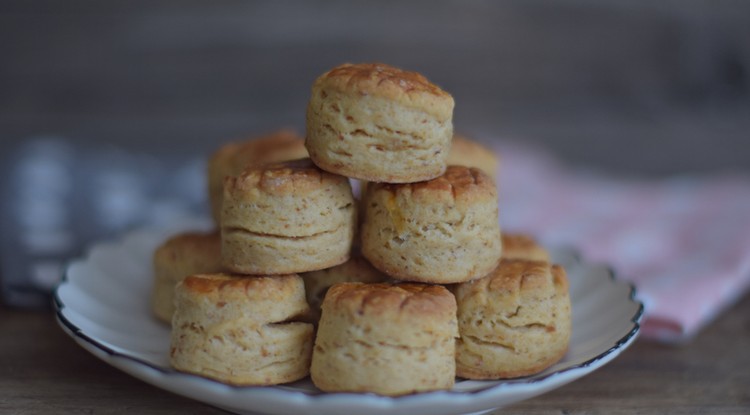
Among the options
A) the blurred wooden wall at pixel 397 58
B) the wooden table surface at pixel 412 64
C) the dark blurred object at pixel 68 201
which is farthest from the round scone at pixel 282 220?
the blurred wooden wall at pixel 397 58

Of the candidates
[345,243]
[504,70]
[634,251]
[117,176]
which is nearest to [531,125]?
[504,70]

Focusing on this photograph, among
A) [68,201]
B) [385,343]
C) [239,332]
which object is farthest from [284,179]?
[68,201]

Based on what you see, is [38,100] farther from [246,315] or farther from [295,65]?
[246,315]

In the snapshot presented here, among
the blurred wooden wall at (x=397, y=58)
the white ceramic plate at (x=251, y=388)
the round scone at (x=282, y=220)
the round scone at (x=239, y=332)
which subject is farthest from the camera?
the blurred wooden wall at (x=397, y=58)

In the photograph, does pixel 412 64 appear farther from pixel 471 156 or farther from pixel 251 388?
pixel 251 388

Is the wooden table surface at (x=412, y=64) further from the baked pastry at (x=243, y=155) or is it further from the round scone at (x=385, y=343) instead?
the round scone at (x=385, y=343)

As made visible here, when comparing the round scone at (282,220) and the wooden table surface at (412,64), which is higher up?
the round scone at (282,220)
